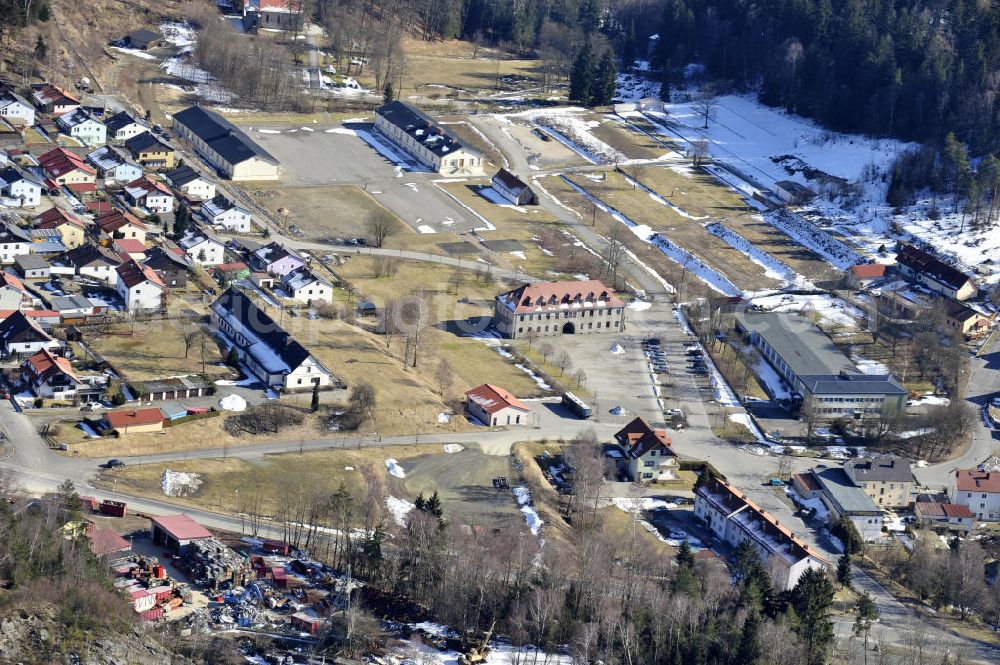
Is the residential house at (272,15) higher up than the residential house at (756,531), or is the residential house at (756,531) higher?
the residential house at (272,15)

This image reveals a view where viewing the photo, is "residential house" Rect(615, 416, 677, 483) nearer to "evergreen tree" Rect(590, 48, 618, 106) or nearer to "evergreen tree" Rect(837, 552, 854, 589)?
"evergreen tree" Rect(837, 552, 854, 589)

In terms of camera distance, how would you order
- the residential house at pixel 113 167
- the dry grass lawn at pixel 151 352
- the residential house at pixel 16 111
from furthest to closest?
the residential house at pixel 16 111
the residential house at pixel 113 167
the dry grass lawn at pixel 151 352

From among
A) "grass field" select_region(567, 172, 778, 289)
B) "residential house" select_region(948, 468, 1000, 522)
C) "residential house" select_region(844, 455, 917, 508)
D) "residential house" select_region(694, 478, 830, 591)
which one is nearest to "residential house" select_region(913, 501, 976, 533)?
"residential house" select_region(948, 468, 1000, 522)

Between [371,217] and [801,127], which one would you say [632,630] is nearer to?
[371,217]

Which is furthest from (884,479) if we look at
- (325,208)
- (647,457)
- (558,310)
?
(325,208)

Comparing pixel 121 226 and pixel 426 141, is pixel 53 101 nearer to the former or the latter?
pixel 121 226

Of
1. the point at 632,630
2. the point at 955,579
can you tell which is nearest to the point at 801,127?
the point at 955,579

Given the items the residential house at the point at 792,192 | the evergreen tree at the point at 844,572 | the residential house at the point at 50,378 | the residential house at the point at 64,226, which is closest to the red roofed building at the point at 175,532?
the residential house at the point at 50,378

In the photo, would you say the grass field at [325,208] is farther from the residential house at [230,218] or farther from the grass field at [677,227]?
the grass field at [677,227]
